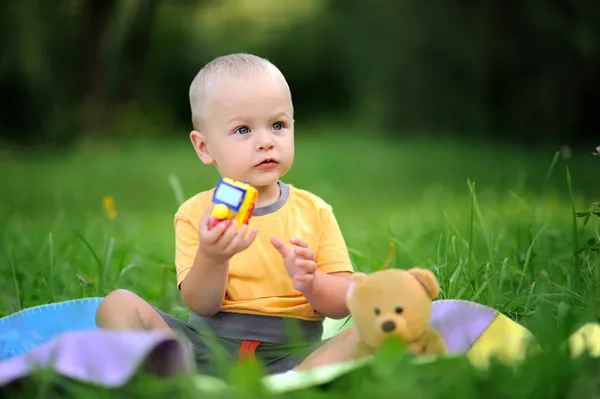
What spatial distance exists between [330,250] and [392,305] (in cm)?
49

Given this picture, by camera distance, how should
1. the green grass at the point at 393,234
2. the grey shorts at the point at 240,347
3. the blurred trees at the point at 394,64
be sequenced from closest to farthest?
the green grass at the point at 393,234 → the grey shorts at the point at 240,347 → the blurred trees at the point at 394,64

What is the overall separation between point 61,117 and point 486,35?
4365 millimetres

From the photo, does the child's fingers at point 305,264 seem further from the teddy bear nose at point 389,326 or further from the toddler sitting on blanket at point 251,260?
the teddy bear nose at point 389,326

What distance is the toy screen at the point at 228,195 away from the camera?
71.3 inches

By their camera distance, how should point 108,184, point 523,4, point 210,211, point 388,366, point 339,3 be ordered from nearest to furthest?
point 388,366, point 210,211, point 108,184, point 523,4, point 339,3

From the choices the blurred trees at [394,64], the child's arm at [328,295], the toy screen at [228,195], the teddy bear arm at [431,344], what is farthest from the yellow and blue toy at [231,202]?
the blurred trees at [394,64]

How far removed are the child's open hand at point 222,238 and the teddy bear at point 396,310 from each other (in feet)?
0.89

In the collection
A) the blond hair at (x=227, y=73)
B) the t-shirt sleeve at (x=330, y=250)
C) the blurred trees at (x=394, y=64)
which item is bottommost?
the blurred trees at (x=394, y=64)

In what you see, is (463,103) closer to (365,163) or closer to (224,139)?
(365,163)

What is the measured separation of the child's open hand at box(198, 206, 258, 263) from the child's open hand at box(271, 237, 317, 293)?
0.07 meters

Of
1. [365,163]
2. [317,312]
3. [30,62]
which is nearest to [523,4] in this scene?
[365,163]

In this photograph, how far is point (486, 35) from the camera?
24.3 ft

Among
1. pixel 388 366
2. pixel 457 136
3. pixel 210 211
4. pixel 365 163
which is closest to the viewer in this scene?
pixel 388 366

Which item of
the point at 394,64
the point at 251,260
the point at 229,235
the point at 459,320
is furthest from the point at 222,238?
the point at 394,64
